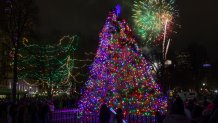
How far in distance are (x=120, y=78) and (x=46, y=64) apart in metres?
25.4

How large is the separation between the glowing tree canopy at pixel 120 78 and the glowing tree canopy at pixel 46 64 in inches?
907

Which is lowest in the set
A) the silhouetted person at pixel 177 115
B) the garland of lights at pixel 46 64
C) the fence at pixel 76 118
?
the fence at pixel 76 118

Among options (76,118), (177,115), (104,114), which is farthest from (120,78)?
(177,115)

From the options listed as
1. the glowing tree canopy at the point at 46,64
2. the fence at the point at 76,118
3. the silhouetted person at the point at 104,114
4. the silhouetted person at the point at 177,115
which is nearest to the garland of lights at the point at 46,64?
the glowing tree canopy at the point at 46,64

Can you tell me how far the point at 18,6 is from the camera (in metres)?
38.8

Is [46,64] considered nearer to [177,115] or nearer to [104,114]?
[104,114]

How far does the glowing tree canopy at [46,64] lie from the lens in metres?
46.6

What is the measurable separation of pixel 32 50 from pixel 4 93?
8666 millimetres

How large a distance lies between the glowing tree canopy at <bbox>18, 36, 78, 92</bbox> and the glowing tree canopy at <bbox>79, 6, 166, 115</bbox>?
23.0 metres

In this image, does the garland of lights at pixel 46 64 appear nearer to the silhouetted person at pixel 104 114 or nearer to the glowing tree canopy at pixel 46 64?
the glowing tree canopy at pixel 46 64

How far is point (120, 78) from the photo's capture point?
75.2ft

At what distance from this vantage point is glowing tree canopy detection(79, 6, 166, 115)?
2261 cm

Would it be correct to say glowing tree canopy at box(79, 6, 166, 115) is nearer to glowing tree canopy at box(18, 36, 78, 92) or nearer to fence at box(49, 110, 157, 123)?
fence at box(49, 110, 157, 123)

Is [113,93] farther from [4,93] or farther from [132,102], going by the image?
[4,93]
